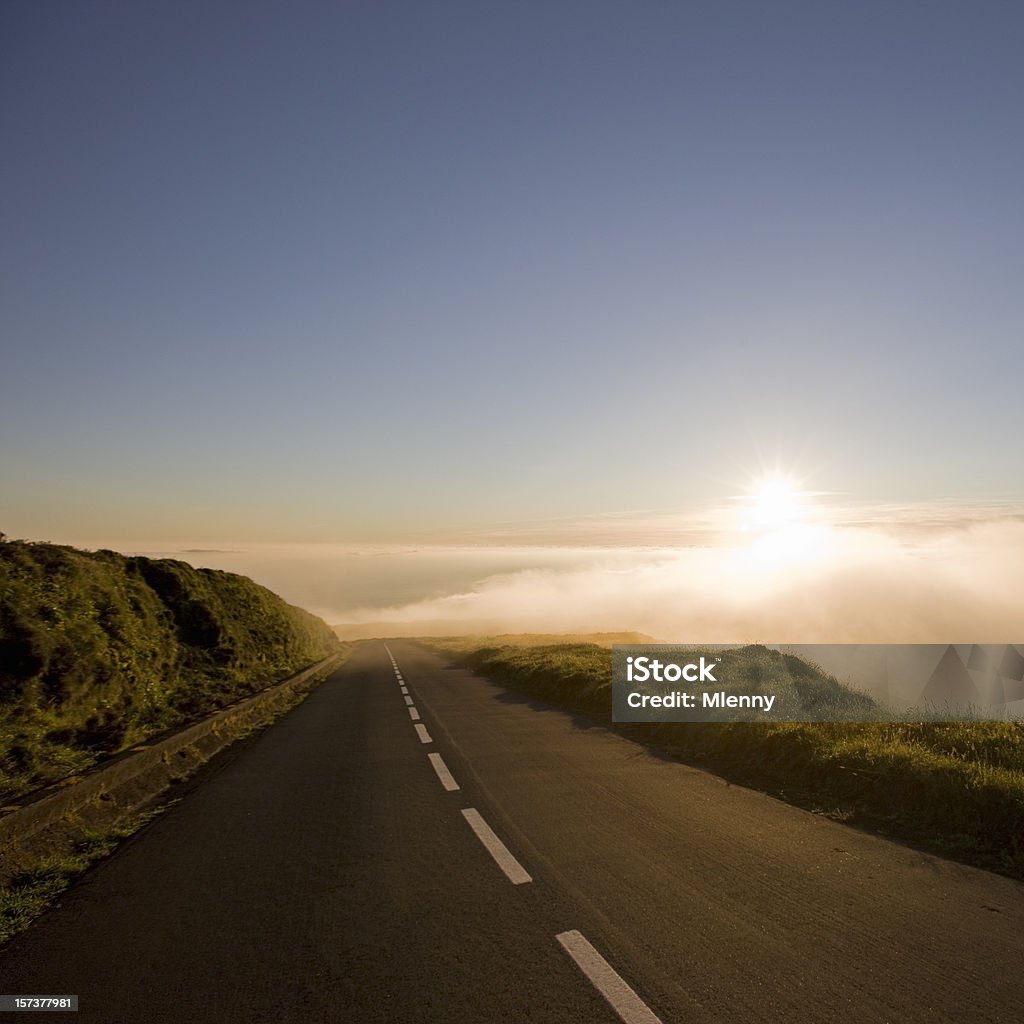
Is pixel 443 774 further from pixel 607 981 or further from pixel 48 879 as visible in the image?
pixel 607 981

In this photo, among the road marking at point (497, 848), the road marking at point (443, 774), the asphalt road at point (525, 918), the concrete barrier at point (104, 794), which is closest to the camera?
the asphalt road at point (525, 918)

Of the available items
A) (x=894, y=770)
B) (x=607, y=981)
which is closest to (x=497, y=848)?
(x=607, y=981)

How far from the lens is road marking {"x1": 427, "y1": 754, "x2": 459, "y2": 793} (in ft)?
24.8

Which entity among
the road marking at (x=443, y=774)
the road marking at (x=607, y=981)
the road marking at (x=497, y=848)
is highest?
the road marking at (x=607, y=981)

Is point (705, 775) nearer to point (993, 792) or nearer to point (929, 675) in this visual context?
point (993, 792)

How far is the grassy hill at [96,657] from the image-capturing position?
28.2 feet

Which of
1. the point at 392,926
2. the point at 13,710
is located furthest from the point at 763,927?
the point at 13,710

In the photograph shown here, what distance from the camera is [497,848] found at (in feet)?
17.7

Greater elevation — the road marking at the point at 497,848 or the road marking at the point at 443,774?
the road marking at the point at 497,848

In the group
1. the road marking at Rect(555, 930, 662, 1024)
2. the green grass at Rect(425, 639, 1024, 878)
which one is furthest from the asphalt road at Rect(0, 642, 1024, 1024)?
the green grass at Rect(425, 639, 1024, 878)

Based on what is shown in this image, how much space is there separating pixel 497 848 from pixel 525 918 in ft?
4.41

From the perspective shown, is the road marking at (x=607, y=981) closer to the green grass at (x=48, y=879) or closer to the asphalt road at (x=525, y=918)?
the asphalt road at (x=525, y=918)

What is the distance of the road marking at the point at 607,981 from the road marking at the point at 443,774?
384cm

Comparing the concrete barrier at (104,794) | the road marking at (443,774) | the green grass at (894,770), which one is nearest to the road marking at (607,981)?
the green grass at (894,770)
